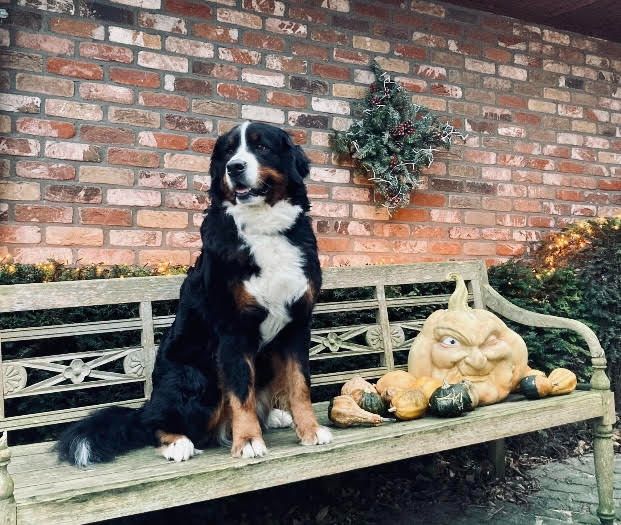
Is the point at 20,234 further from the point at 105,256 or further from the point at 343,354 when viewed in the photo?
the point at 343,354

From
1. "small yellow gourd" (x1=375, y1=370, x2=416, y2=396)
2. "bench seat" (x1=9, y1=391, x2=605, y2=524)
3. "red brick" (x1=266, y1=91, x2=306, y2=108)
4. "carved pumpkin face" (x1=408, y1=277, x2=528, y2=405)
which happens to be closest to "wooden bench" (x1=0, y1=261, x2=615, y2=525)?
"bench seat" (x1=9, y1=391, x2=605, y2=524)

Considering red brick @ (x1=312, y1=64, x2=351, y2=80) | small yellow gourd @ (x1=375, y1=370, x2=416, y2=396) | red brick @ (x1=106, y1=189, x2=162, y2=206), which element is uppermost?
red brick @ (x1=312, y1=64, x2=351, y2=80)

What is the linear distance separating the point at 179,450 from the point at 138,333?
36.9 inches

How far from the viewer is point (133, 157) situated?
11.0 feet

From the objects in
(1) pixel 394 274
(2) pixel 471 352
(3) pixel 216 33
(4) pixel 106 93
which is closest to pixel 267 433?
(2) pixel 471 352

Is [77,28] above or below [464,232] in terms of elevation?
above

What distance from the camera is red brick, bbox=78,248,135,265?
126 inches

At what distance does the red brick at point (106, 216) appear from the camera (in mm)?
3211

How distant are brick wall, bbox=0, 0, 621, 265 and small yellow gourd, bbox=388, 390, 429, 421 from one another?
5.08ft

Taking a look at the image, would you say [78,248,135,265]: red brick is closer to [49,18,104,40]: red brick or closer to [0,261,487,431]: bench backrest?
[0,261,487,431]: bench backrest

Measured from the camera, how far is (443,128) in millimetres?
4133

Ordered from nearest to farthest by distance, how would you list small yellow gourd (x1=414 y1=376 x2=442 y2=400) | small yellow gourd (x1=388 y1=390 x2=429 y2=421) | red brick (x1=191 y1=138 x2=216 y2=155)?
1. small yellow gourd (x1=388 y1=390 x2=429 y2=421)
2. small yellow gourd (x1=414 y1=376 x2=442 y2=400)
3. red brick (x1=191 y1=138 x2=216 y2=155)

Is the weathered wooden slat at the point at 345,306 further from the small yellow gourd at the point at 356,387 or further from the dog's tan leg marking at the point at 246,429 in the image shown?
the dog's tan leg marking at the point at 246,429

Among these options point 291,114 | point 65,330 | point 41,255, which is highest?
point 291,114
